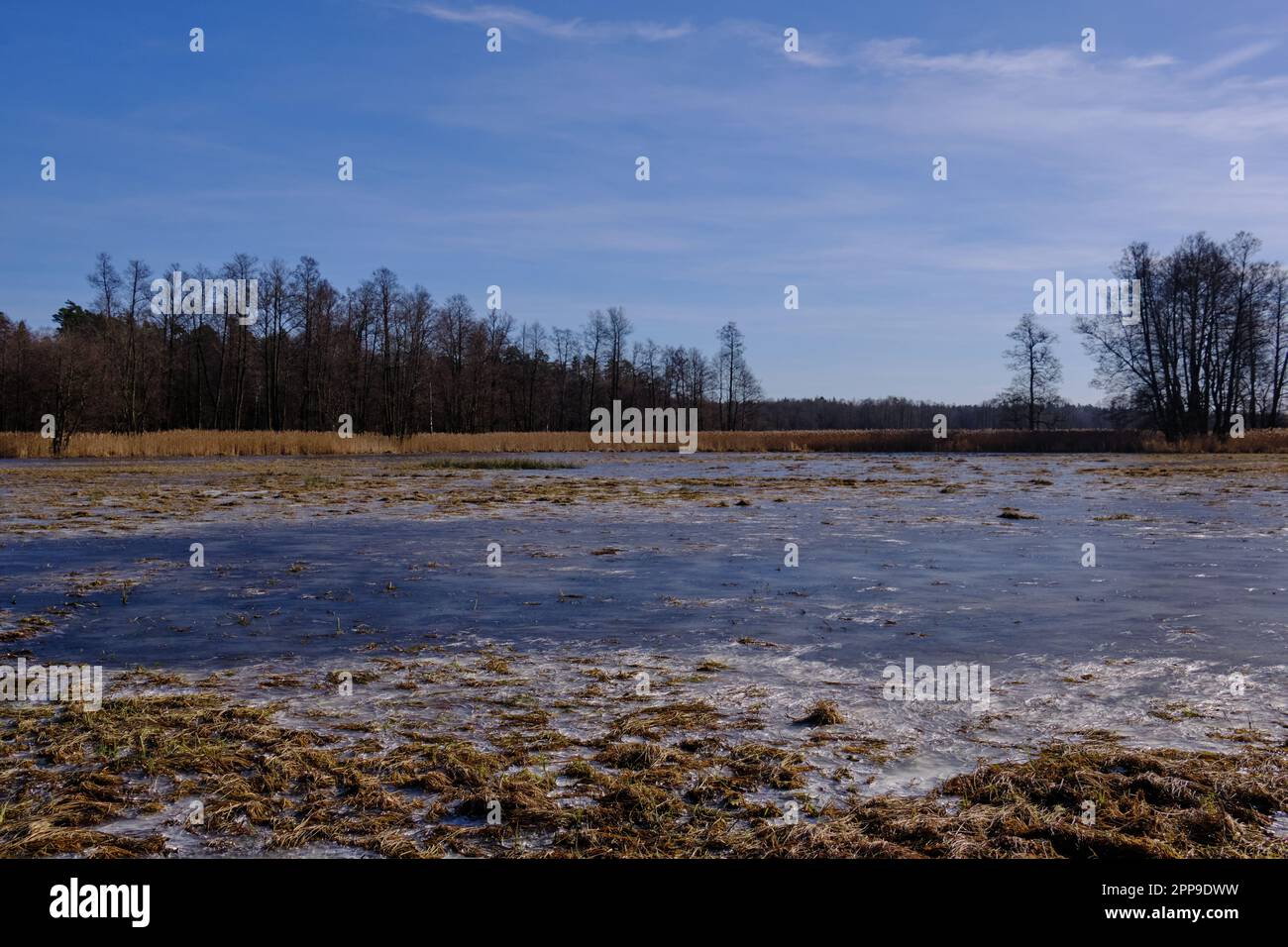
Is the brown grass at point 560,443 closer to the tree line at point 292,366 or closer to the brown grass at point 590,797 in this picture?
the tree line at point 292,366

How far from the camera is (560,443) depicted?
179 ft

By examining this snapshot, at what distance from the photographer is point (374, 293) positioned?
72.8m

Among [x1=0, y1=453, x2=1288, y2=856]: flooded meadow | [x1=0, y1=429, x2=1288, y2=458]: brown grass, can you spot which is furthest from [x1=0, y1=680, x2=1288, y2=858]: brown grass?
[x1=0, y1=429, x2=1288, y2=458]: brown grass

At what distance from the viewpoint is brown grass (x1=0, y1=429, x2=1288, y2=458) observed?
1590 inches

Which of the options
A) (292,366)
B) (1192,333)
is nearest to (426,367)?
(292,366)

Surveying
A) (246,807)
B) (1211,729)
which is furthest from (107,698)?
(1211,729)

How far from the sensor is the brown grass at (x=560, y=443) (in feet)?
132

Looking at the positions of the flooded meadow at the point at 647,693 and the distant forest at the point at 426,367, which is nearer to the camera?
the flooded meadow at the point at 647,693

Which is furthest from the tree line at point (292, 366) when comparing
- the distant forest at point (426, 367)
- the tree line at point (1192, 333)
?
the tree line at point (1192, 333)

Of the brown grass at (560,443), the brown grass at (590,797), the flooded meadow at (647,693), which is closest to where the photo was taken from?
the brown grass at (590,797)

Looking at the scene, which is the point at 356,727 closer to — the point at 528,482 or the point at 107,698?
the point at 107,698

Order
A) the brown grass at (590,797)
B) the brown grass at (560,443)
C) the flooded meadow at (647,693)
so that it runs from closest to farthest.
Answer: the brown grass at (590,797) → the flooded meadow at (647,693) → the brown grass at (560,443)
